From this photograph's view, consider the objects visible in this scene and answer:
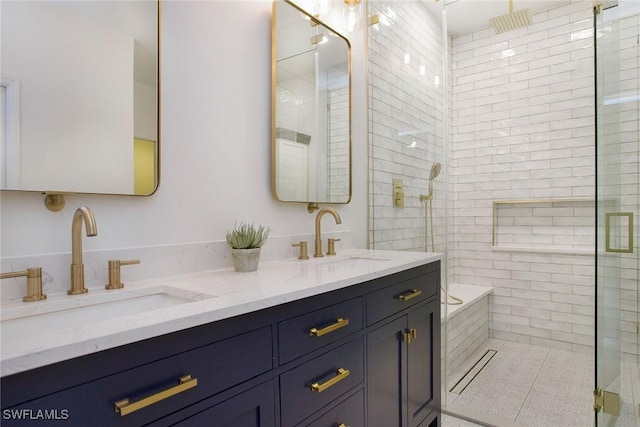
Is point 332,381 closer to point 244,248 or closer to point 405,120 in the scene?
point 244,248

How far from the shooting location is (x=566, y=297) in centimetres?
314

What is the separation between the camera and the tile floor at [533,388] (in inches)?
85.4

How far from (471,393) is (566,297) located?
1.41 meters

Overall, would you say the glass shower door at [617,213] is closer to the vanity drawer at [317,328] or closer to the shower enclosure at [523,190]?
the shower enclosure at [523,190]

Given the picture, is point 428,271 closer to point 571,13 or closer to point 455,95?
point 455,95

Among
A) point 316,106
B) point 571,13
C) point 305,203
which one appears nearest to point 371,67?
point 316,106


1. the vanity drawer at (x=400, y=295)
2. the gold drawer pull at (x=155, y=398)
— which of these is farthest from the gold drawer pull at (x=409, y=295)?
the gold drawer pull at (x=155, y=398)

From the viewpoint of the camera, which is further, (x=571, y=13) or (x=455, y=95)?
(x=455, y=95)

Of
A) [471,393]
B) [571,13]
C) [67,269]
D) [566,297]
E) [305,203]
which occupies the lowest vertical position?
[471,393]

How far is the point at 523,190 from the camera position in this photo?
3.38 meters

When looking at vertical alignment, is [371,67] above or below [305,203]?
above

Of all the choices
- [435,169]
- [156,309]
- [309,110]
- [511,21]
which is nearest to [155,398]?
[156,309]

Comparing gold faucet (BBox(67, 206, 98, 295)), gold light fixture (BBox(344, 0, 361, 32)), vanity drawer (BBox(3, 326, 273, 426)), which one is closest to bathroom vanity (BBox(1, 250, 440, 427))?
vanity drawer (BBox(3, 326, 273, 426))

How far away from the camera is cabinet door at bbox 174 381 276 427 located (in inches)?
32.8
